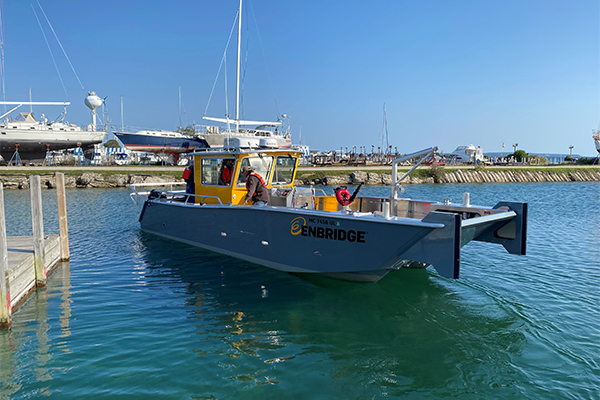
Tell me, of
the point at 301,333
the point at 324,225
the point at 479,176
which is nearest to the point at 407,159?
the point at 324,225

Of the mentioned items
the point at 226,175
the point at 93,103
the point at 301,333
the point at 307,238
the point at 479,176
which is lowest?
the point at 301,333

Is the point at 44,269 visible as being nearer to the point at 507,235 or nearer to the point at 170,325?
the point at 170,325

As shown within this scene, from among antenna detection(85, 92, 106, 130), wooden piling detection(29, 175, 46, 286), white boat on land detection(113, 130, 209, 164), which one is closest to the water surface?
wooden piling detection(29, 175, 46, 286)

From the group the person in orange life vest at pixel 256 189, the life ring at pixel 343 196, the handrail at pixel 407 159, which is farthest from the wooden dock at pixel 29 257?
the handrail at pixel 407 159

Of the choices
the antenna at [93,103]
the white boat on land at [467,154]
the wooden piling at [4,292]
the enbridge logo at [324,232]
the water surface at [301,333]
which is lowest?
the water surface at [301,333]

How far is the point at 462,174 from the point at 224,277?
134 feet

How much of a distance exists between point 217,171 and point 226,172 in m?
0.41

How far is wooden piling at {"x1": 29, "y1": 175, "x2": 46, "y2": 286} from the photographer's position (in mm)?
7455

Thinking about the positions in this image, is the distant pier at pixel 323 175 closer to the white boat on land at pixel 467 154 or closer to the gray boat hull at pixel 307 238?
the gray boat hull at pixel 307 238

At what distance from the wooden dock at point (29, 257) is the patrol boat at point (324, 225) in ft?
9.52

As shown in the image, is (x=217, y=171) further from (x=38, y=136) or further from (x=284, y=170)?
(x=38, y=136)

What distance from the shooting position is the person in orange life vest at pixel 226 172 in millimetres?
Result: 9734

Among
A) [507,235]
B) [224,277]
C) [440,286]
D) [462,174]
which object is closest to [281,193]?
[224,277]

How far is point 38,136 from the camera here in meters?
41.3
